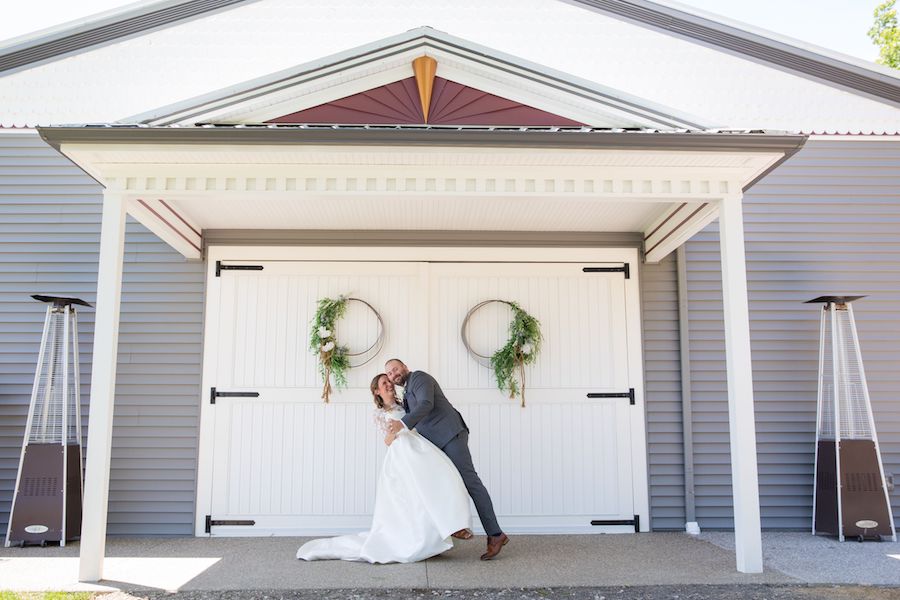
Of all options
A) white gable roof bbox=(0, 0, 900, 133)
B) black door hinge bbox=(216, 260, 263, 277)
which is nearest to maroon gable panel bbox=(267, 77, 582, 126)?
black door hinge bbox=(216, 260, 263, 277)

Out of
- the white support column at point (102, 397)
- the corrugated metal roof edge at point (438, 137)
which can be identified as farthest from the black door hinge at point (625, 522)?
the white support column at point (102, 397)

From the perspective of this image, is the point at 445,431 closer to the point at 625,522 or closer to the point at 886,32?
the point at 625,522

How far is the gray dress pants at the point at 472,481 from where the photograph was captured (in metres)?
4.91

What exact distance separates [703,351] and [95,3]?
1168 cm

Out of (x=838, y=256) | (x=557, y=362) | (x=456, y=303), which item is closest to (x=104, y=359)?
(x=456, y=303)

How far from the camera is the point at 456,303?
245 inches

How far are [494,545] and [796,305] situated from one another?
3.48 meters

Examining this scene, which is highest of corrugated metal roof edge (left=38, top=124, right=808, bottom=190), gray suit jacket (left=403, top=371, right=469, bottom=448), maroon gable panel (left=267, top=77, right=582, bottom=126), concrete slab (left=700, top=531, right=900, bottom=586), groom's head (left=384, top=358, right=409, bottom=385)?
maroon gable panel (left=267, top=77, right=582, bottom=126)

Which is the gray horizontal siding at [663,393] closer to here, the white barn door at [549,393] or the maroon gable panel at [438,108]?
the white barn door at [549,393]

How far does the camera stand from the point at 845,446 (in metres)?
5.79

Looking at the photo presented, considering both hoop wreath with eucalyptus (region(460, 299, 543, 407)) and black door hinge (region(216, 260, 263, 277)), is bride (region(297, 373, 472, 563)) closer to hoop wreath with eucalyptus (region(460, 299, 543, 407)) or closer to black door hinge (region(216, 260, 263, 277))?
hoop wreath with eucalyptus (region(460, 299, 543, 407))

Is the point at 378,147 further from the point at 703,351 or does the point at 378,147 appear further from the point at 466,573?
the point at 703,351

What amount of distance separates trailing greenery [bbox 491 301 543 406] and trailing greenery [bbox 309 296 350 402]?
1.25 metres

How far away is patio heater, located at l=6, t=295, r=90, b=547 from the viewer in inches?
215
